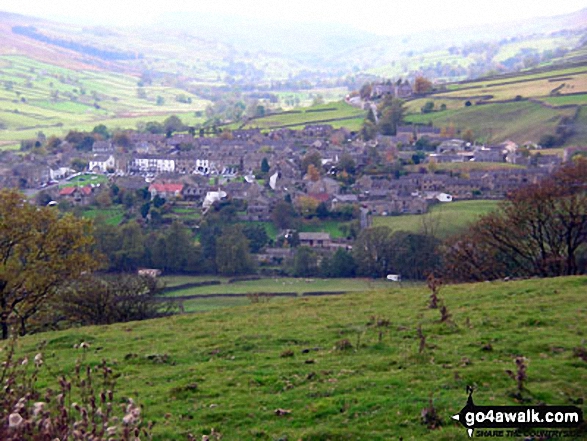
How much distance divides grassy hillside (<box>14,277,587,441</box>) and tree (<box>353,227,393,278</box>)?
3039cm

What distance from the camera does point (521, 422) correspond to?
9266mm

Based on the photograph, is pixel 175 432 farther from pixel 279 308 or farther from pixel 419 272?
pixel 419 272

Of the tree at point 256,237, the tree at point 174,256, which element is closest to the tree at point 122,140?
the tree at point 256,237

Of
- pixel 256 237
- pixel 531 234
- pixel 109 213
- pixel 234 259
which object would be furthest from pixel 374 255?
pixel 109 213

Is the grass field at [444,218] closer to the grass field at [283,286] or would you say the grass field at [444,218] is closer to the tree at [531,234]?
the grass field at [283,286]

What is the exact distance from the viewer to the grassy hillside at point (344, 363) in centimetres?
1052

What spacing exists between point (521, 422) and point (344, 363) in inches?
178

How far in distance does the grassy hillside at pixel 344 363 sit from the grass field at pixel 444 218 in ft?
119

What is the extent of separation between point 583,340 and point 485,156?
2978 inches

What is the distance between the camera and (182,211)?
72.8 metres

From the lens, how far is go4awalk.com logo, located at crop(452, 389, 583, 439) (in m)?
9.12

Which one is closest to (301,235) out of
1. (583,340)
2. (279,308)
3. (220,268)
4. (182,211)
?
(220,268)

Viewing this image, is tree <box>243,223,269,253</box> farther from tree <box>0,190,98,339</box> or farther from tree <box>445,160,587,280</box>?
tree <box>0,190,98,339</box>

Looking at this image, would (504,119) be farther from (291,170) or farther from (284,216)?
(284,216)
